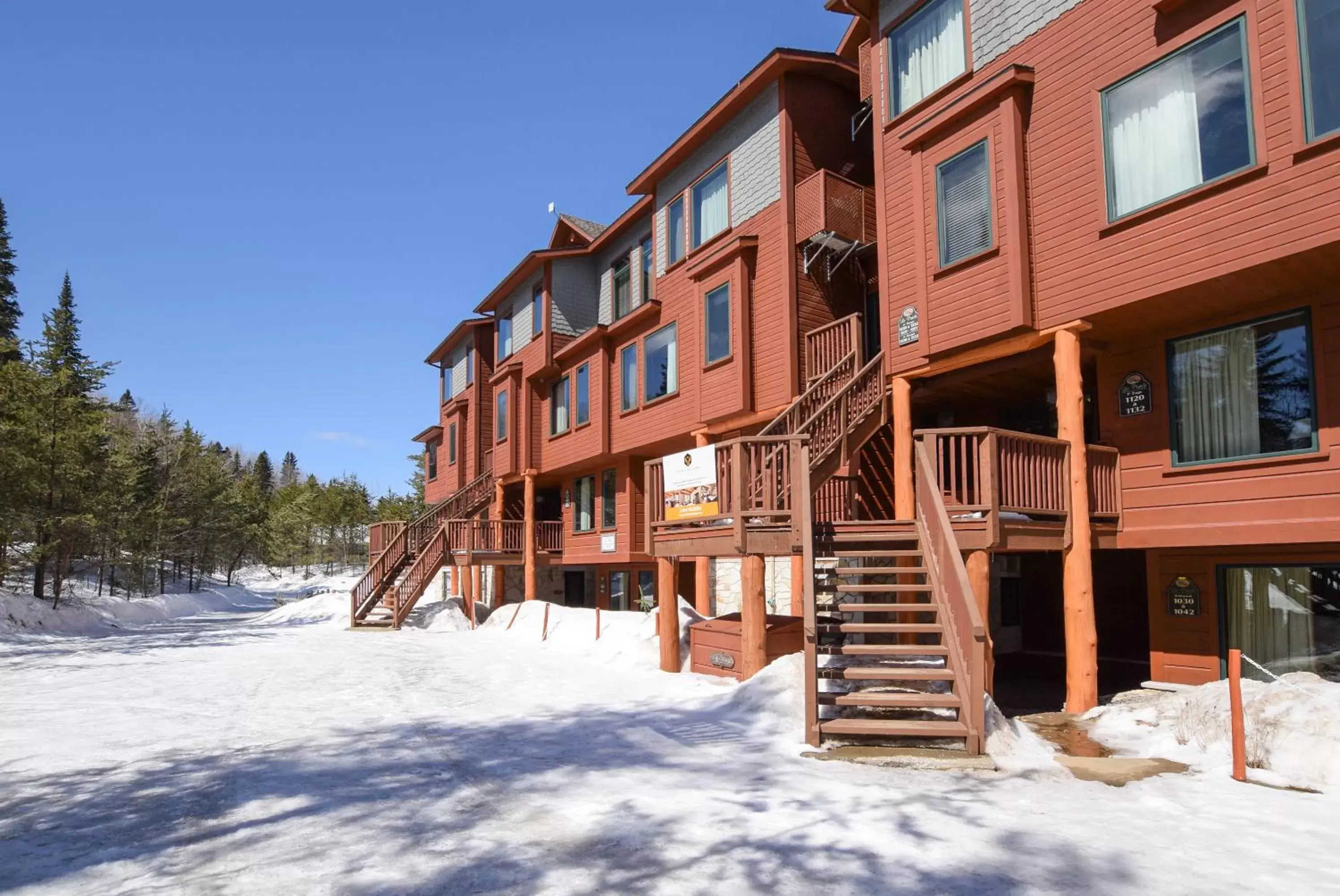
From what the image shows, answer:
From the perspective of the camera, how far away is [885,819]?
5.68 metres

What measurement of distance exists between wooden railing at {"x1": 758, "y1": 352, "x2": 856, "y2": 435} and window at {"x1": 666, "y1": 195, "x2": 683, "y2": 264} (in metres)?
5.93

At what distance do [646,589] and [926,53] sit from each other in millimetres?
15623

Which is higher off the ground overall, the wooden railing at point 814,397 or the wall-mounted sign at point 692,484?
the wooden railing at point 814,397

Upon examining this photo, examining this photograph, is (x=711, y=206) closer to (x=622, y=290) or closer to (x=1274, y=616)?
(x=622, y=290)

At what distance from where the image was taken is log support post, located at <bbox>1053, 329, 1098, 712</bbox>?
33.6 feet

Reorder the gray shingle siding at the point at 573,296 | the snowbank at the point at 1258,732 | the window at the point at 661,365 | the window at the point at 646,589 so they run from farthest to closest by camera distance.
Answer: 1. the gray shingle siding at the point at 573,296
2. the window at the point at 646,589
3. the window at the point at 661,365
4. the snowbank at the point at 1258,732

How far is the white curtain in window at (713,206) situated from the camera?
1758 cm

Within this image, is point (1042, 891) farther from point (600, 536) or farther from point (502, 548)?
point (502, 548)

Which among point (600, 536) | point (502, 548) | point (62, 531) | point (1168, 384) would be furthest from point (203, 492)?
point (1168, 384)

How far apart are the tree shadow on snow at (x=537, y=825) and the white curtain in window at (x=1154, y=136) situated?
24.0ft

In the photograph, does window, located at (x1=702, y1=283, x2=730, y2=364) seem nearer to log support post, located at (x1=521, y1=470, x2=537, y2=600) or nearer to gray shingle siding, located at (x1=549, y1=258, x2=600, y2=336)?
gray shingle siding, located at (x1=549, y1=258, x2=600, y2=336)

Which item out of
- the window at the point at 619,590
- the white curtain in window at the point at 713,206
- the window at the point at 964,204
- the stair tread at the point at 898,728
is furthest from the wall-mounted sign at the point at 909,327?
the window at the point at 619,590

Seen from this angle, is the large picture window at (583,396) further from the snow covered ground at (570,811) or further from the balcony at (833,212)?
the snow covered ground at (570,811)

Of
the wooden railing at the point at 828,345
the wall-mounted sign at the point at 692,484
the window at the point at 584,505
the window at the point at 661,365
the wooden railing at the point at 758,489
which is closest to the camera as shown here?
the wooden railing at the point at 758,489
